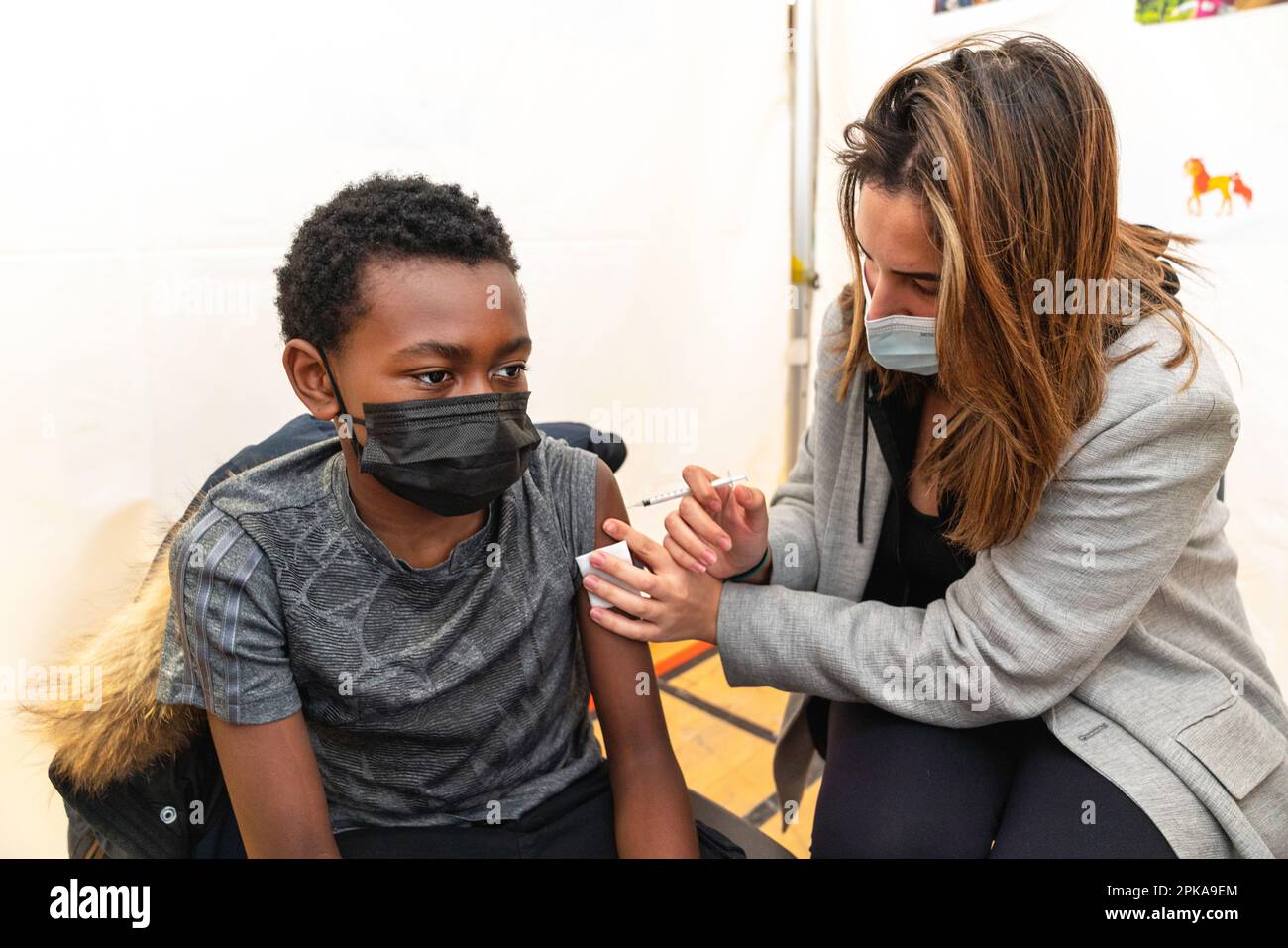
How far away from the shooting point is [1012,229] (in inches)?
43.3

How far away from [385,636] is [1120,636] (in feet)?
3.29

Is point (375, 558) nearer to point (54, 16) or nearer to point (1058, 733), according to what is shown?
point (1058, 733)

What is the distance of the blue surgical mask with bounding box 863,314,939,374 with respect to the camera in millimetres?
1208

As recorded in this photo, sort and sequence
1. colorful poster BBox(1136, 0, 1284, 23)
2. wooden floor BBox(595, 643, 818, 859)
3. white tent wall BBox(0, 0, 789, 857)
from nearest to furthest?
white tent wall BBox(0, 0, 789, 857) < colorful poster BBox(1136, 0, 1284, 23) < wooden floor BBox(595, 643, 818, 859)

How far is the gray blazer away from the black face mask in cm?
48

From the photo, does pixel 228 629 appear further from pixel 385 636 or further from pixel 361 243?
pixel 361 243

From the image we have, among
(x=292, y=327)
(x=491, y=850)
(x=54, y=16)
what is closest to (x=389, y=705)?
(x=491, y=850)

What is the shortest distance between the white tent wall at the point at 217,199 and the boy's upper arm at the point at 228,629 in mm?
678

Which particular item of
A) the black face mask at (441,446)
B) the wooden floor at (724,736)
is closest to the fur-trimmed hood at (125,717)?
the black face mask at (441,446)

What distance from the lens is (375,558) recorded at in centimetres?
110

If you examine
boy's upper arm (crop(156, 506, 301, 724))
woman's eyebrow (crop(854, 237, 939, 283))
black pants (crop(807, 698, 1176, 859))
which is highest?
woman's eyebrow (crop(854, 237, 939, 283))

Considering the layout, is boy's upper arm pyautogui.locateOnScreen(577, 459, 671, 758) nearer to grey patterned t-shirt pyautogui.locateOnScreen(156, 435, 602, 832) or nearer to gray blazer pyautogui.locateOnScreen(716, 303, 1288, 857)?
grey patterned t-shirt pyautogui.locateOnScreen(156, 435, 602, 832)

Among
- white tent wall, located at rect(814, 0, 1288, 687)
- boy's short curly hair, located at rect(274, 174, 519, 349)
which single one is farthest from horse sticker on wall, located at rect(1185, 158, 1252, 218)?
boy's short curly hair, located at rect(274, 174, 519, 349)

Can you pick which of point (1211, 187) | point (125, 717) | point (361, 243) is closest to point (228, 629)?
point (125, 717)
